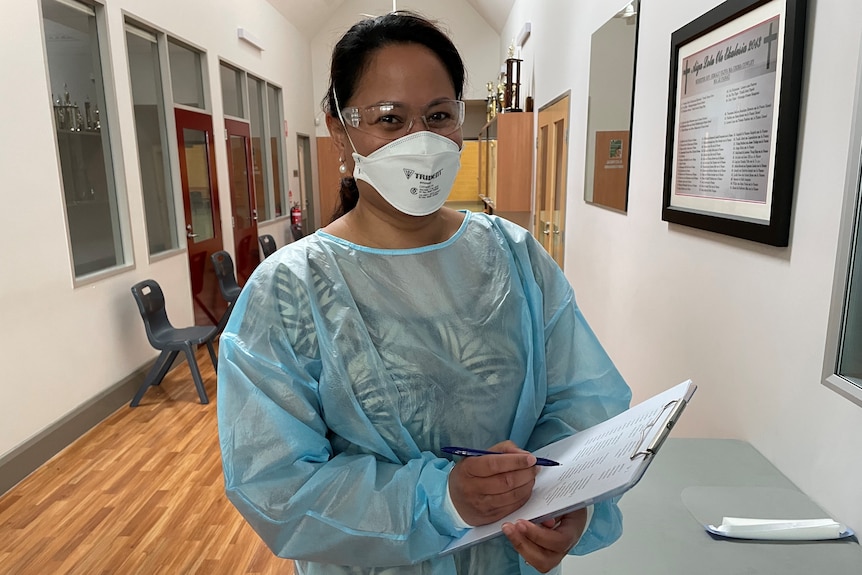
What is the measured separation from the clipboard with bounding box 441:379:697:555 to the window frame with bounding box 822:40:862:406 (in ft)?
1.80

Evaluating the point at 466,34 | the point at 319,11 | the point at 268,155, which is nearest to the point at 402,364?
the point at 268,155

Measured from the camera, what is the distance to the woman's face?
91cm

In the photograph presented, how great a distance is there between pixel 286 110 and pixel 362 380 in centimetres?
772

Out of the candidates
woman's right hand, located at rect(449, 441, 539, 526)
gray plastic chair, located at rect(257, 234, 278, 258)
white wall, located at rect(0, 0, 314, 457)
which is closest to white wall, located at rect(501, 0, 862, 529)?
woman's right hand, located at rect(449, 441, 539, 526)

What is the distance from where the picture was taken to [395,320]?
887 mm

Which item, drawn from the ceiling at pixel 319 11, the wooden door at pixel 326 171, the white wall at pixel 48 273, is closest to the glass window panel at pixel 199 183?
the white wall at pixel 48 273

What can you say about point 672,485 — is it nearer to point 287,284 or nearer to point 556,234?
point 287,284

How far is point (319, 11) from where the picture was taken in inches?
341

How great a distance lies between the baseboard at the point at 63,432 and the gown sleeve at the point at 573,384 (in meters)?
2.77

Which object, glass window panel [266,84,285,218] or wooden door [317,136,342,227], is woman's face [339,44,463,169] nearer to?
glass window panel [266,84,285,218]

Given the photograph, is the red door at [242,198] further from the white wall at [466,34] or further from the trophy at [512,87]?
the white wall at [466,34]

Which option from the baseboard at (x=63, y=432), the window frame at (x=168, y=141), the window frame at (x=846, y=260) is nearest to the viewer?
the window frame at (x=846, y=260)

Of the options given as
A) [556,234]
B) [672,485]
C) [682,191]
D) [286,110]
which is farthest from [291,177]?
[672,485]

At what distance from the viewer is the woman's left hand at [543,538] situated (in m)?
0.73
